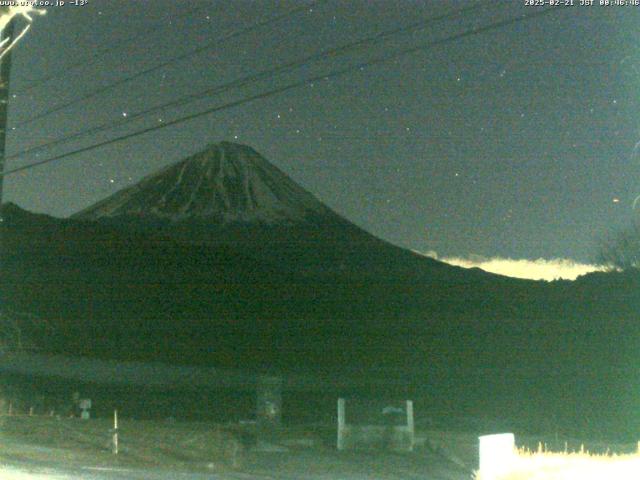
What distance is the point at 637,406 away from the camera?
4747 centimetres

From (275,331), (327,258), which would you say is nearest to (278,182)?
(327,258)

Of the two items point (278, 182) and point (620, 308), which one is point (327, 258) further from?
point (620, 308)

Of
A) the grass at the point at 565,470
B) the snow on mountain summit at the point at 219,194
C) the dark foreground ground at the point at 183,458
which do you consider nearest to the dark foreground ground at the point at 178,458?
the dark foreground ground at the point at 183,458

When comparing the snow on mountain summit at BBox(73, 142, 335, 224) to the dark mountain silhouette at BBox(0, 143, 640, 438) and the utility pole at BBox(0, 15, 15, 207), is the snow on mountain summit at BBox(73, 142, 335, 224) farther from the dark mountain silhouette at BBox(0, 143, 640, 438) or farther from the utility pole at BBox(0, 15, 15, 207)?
the utility pole at BBox(0, 15, 15, 207)

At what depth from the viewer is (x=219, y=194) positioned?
15812 centimetres

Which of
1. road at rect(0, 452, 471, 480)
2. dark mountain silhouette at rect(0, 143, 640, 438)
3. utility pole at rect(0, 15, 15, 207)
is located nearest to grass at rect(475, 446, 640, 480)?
road at rect(0, 452, 471, 480)

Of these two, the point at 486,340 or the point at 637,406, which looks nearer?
the point at 637,406

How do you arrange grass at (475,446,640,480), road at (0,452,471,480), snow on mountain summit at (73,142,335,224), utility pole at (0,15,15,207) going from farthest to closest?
snow on mountain summit at (73,142,335,224), utility pole at (0,15,15,207), road at (0,452,471,480), grass at (475,446,640,480)

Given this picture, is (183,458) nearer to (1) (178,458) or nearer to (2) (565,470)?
(1) (178,458)

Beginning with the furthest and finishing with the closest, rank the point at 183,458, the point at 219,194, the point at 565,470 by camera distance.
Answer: the point at 219,194 → the point at 183,458 → the point at 565,470

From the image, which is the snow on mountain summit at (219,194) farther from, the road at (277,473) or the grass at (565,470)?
the grass at (565,470)

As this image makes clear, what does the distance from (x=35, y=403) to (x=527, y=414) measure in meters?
22.0

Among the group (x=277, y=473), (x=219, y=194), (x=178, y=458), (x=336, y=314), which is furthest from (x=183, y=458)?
(x=219, y=194)

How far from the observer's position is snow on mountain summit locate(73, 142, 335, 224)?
152 meters
